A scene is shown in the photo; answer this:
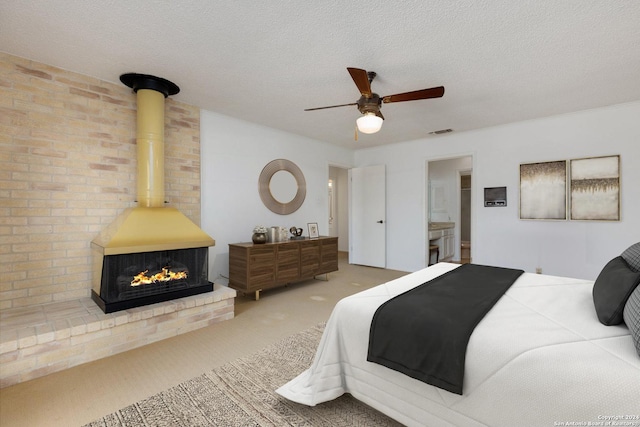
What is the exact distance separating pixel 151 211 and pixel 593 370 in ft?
10.9

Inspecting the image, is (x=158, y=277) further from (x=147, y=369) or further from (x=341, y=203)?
(x=341, y=203)

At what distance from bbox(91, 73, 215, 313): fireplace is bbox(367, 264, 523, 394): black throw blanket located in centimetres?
218

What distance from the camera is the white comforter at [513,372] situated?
0.98 metres

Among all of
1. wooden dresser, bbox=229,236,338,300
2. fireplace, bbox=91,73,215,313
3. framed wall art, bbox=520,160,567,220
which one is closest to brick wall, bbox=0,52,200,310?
fireplace, bbox=91,73,215,313

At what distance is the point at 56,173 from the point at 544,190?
19.5ft

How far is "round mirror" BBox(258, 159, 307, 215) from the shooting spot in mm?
4565

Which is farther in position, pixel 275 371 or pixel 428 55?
pixel 428 55

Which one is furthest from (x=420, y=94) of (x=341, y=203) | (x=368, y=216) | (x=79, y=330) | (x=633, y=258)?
(x=341, y=203)

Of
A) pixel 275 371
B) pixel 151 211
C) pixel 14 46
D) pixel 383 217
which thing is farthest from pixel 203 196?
pixel 383 217

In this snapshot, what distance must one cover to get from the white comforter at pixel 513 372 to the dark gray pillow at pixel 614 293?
0.05 metres

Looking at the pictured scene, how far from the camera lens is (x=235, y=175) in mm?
4191

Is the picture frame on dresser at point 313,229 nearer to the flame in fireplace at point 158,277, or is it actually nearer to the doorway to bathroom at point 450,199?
the flame in fireplace at point 158,277

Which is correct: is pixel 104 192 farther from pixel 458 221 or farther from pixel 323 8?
pixel 458 221

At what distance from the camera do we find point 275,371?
6.89 ft
